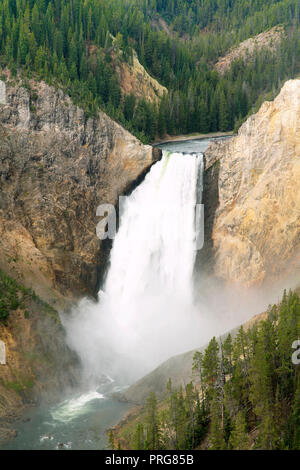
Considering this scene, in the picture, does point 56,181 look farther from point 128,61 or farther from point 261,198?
point 128,61

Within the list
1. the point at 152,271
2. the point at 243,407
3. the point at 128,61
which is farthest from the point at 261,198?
the point at 128,61

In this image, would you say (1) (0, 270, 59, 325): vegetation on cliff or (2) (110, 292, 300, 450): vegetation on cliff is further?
(1) (0, 270, 59, 325): vegetation on cliff
